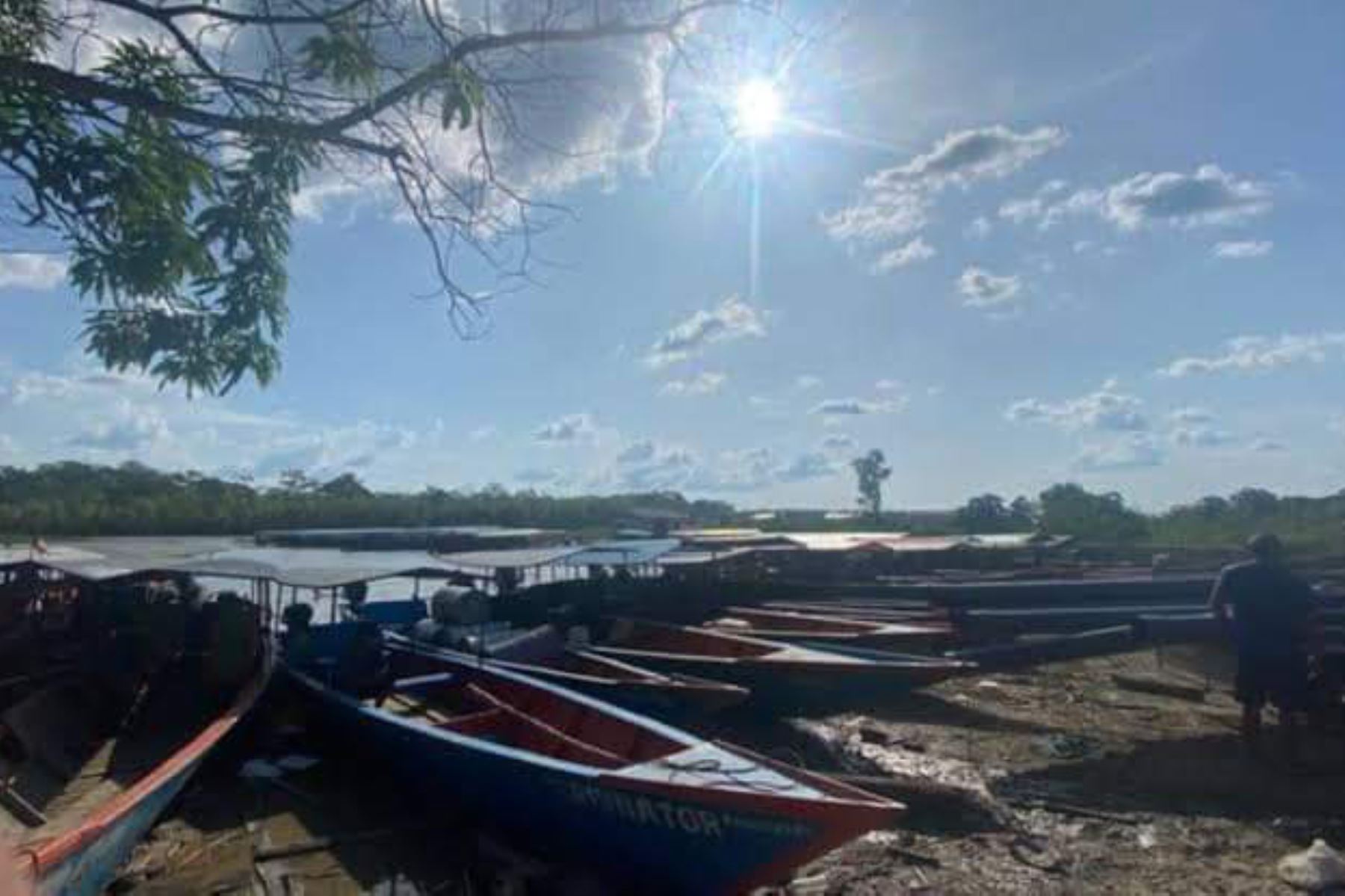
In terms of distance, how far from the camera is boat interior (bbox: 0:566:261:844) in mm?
10133

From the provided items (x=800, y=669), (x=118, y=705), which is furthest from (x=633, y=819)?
(x=118, y=705)

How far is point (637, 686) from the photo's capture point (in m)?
11.0

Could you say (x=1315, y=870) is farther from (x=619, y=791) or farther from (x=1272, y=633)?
(x=619, y=791)

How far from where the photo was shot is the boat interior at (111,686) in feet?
33.2

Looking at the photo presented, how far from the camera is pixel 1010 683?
1457 centimetres

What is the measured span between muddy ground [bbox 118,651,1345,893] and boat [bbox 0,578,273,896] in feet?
2.76

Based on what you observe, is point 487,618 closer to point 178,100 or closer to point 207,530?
point 178,100

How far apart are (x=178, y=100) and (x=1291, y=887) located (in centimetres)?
805

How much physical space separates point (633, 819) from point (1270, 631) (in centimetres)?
639

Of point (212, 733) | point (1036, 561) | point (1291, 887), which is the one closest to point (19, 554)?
point (212, 733)

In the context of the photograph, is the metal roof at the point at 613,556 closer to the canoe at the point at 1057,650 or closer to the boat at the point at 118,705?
the boat at the point at 118,705

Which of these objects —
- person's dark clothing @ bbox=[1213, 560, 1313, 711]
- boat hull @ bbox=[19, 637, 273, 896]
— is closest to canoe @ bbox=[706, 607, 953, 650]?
person's dark clothing @ bbox=[1213, 560, 1313, 711]

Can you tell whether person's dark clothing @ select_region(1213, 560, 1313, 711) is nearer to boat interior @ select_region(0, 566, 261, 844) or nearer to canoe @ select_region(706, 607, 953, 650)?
canoe @ select_region(706, 607, 953, 650)

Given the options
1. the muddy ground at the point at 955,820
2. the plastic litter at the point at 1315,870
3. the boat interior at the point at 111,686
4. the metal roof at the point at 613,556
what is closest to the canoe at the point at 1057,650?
the muddy ground at the point at 955,820
